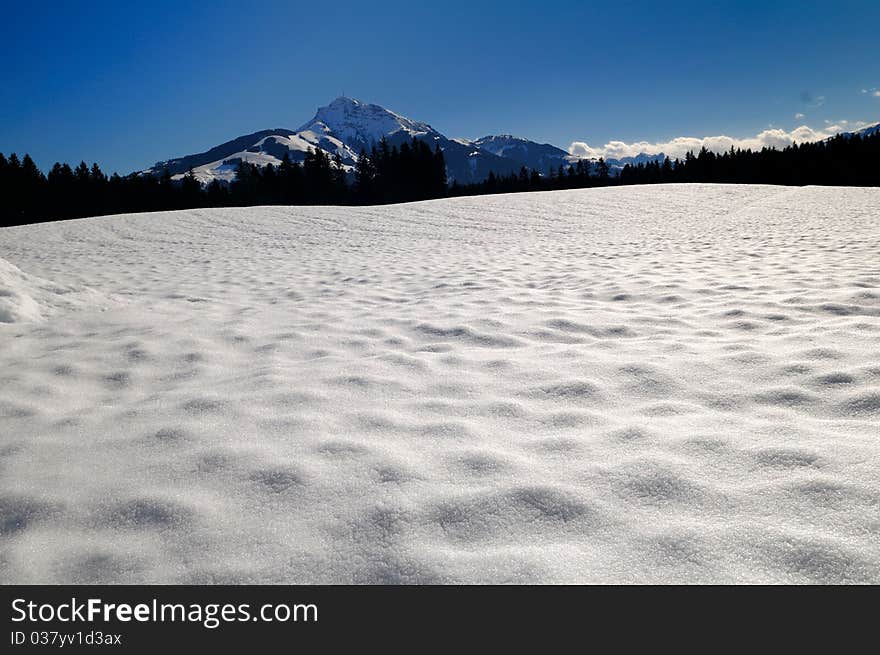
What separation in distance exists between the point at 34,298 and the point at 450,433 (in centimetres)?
484

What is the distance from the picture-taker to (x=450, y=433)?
6.83 ft

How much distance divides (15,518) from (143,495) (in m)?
0.39

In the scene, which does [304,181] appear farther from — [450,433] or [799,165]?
[799,165]

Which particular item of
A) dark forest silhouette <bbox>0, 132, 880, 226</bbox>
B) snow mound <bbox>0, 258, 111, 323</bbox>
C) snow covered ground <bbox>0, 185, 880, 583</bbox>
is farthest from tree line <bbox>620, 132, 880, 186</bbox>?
snow mound <bbox>0, 258, 111, 323</bbox>

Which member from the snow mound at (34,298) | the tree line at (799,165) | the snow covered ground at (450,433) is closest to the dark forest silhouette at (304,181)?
the tree line at (799,165)

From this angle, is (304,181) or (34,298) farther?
(304,181)

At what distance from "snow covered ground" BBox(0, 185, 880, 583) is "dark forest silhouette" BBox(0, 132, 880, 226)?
53809 mm

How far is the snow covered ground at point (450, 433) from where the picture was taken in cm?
132

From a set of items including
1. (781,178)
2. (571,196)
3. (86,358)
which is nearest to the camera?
(86,358)

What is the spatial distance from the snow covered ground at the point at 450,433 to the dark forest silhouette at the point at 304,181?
5381 centimetres

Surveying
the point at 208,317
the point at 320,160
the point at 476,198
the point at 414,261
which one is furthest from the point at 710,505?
the point at 320,160

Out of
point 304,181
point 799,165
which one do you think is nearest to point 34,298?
point 304,181
